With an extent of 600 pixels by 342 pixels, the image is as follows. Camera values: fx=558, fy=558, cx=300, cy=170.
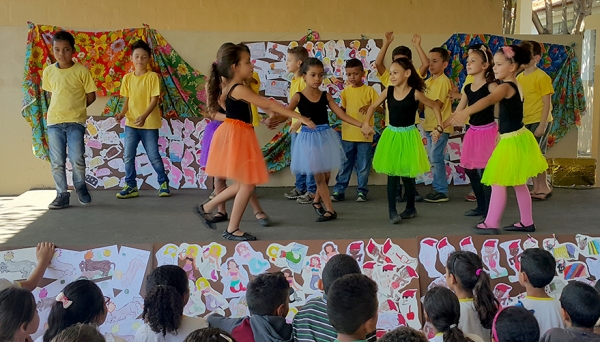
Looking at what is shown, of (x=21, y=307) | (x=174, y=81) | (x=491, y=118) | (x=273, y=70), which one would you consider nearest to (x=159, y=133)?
(x=174, y=81)

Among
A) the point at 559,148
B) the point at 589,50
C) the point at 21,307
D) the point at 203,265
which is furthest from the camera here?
the point at 589,50

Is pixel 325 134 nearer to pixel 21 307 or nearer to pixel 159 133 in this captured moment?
pixel 159 133

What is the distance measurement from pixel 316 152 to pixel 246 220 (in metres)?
0.89

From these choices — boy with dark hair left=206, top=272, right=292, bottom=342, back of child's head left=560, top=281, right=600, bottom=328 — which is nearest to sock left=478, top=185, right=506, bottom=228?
back of child's head left=560, top=281, right=600, bottom=328

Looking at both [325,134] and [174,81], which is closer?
[325,134]

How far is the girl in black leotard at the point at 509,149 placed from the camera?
4336 millimetres

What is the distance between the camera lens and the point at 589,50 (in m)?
7.71

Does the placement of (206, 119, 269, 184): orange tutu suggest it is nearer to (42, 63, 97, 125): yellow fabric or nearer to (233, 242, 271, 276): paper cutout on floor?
(233, 242, 271, 276): paper cutout on floor

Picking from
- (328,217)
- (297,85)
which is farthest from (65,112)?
(328,217)

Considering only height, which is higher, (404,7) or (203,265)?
(404,7)

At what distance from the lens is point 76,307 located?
244 cm

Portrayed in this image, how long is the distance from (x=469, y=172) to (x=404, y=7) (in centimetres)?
339

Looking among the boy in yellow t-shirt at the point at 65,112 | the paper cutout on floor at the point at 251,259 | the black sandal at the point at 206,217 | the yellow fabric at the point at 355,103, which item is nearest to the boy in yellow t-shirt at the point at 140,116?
the boy in yellow t-shirt at the point at 65,112

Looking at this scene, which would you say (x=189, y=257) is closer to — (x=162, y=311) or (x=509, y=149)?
(x=162, y=311)
